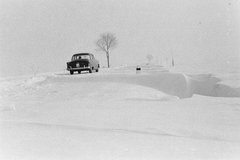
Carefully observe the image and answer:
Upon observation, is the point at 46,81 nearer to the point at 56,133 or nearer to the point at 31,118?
the point at 31,118

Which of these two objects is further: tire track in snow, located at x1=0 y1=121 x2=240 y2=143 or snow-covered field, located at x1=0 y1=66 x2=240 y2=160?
tire track in snow, located at x1=0 y1=121 x2=240 y2=143

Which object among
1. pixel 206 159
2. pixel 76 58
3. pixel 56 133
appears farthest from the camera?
pixel 76 58

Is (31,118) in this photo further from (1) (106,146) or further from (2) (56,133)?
(1) (106,146)

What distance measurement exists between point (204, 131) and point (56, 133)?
7.02 feet

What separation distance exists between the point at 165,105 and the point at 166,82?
18.8 feet

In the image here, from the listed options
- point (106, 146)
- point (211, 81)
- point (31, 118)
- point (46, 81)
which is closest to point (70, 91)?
point (46, 81)

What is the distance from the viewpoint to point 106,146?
7.41 ft

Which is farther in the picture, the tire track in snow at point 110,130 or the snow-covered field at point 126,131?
the tire track in snow at point 110,130

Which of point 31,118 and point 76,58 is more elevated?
point 76,58

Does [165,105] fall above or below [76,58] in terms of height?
below

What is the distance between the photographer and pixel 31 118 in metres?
3.50

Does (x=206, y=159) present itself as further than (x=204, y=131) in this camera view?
No

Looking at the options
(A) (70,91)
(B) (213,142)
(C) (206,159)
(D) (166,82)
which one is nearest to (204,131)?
(B) (213,142)

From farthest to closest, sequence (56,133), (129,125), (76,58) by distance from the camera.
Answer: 1. (76,58)
2. (129,125)
3. (56,133)
